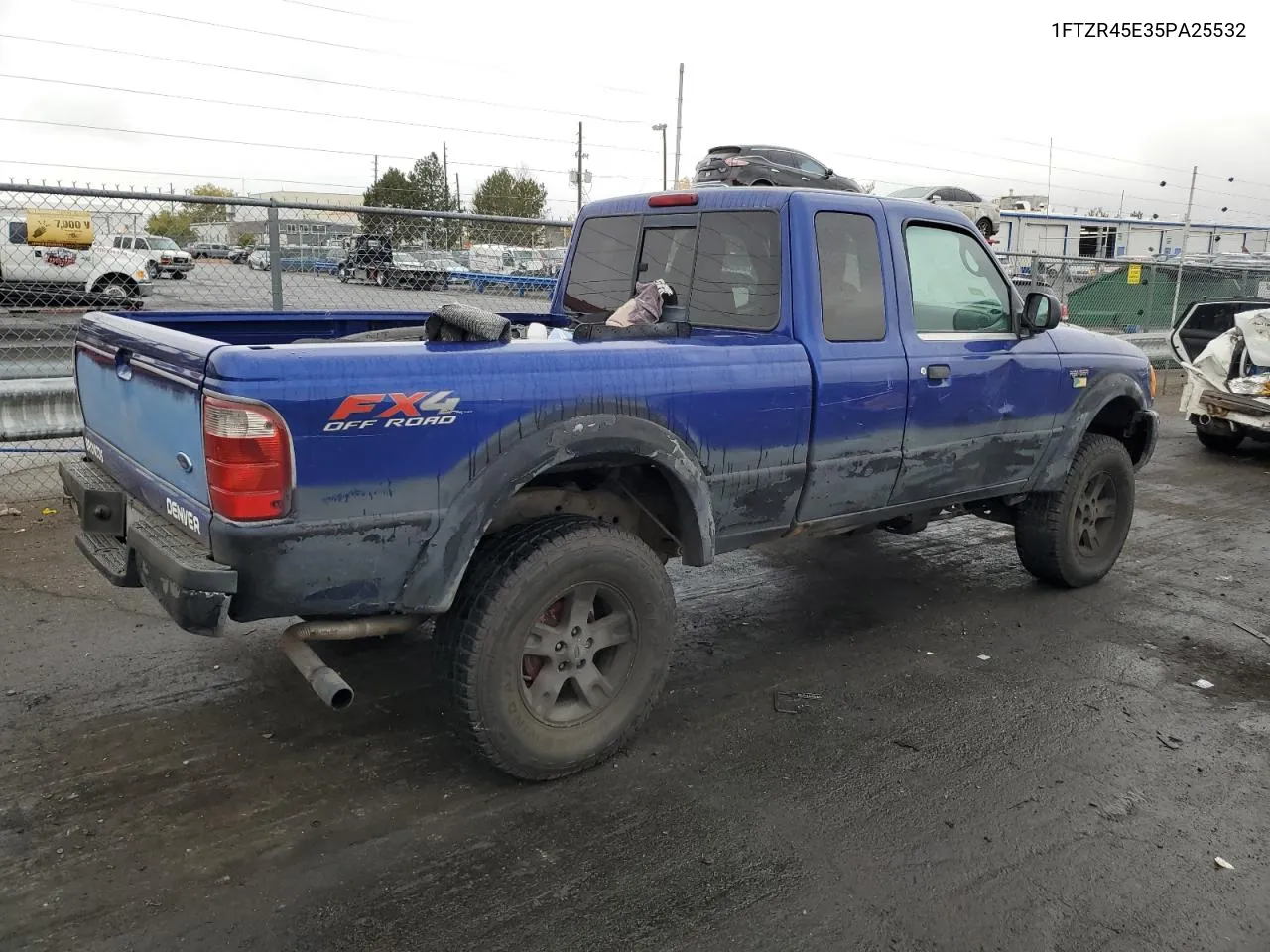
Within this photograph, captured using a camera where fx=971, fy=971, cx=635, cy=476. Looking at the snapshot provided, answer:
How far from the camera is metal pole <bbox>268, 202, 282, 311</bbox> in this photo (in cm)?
654

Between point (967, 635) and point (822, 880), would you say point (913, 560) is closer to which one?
point (967, 635)

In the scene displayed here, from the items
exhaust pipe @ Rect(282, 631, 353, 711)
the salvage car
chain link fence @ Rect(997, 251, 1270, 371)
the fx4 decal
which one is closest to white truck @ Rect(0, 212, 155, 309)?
the salvage car

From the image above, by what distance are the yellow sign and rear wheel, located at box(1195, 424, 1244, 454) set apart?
10208 millimetres

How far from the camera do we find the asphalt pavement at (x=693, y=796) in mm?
2734

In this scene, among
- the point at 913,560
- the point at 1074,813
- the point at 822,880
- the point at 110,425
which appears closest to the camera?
the point at 822,880

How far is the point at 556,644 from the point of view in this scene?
340 centimetres

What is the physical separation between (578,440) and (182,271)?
4.93 meters

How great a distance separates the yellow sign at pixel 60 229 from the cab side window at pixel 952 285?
5517mm

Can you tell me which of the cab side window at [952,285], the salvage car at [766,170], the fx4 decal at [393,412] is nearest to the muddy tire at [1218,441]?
the salvage car at [766,170]

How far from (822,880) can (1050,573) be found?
328cm

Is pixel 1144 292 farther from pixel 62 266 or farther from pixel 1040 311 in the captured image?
pixel 62 266

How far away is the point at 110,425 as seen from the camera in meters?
3.61

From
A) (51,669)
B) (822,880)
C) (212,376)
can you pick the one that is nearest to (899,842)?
(822,880)

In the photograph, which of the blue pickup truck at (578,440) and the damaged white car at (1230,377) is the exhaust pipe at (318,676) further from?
the damaged white car at (1230,377)
